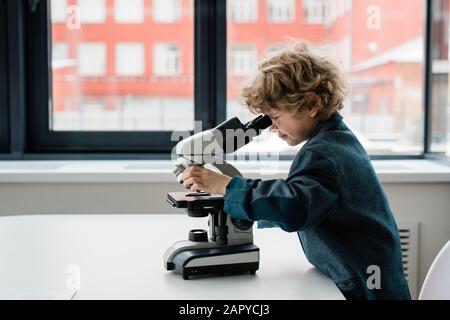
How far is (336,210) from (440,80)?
1580mm

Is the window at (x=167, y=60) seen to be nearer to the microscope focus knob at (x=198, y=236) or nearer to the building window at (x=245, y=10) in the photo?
the building window at (x=245, y=10)

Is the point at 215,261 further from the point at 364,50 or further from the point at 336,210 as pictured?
the point at 364,50

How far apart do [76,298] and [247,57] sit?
67.1 inches

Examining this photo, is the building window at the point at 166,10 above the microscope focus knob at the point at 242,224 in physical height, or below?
above

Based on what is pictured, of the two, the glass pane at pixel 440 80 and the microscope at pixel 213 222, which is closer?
the microscope at pixel 213 222

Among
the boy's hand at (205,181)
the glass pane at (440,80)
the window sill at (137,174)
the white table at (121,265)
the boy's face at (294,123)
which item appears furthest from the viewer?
the glass pane at (440,80)

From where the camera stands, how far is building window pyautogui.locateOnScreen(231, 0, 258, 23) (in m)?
2.49

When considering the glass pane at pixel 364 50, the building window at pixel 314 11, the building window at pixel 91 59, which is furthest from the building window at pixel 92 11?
the building window at pixel 314 11

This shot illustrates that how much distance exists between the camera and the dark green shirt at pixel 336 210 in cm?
109

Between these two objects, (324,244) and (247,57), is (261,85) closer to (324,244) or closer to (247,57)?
(324,244)

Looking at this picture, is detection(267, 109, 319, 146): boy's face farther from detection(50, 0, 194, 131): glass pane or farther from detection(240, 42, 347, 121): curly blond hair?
detection(50, 0, 194, 131): glass pane

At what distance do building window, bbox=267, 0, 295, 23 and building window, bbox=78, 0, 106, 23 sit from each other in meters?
0.73

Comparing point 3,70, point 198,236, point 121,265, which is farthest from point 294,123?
point 3,70

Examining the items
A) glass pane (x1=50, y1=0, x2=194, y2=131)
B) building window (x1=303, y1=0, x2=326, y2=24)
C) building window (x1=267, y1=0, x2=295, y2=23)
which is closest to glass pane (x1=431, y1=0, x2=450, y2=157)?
building window (x1=303, y1=0, x2=326, y2=24)
